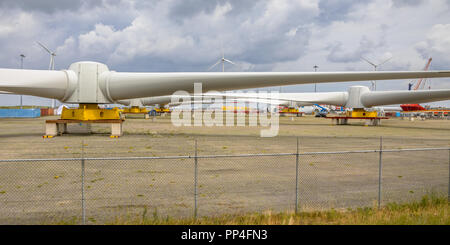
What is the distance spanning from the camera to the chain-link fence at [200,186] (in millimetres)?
7176

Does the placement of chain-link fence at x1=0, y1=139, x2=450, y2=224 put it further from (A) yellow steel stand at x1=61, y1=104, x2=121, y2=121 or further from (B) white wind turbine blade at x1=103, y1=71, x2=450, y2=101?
(A) yellow steel stand at x1=61, y1=104, x2=121, y2=121

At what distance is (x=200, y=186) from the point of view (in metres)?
9.25

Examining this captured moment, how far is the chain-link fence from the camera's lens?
7.18m

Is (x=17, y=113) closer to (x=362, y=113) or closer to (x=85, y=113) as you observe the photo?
(x=85, y=113)

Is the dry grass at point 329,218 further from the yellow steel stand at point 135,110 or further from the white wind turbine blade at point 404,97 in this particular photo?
the yellow steel stand at point 135,110

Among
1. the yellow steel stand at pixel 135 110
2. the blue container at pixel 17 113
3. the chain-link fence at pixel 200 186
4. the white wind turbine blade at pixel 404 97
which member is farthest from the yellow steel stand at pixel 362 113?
the blue container at pixel 17 113

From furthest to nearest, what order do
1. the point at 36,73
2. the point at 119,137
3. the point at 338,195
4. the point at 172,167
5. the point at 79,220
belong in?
the point at 119,137 → the point at 36,73 → the point at 172,167 → the point at 338,195 → the point at 79,220

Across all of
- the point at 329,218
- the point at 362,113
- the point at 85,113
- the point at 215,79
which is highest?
the point at 215,79

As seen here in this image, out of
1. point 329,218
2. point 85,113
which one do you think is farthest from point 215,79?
point 329,218
